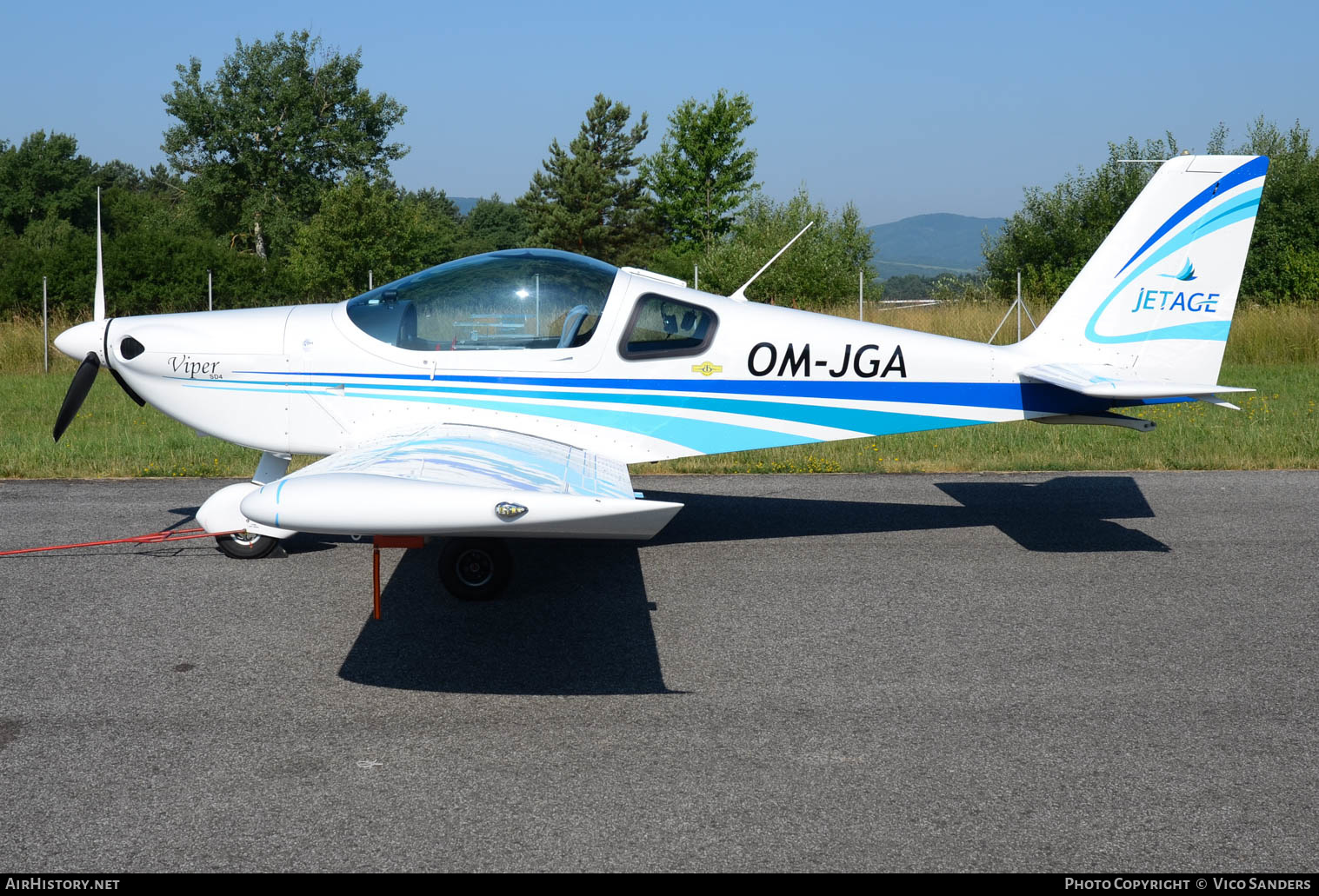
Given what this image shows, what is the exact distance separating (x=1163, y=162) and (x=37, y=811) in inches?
268

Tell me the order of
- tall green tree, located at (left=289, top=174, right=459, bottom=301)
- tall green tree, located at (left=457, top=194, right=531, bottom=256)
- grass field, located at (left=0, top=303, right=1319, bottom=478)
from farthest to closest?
tall green tree, located at (left=457, top=194, right=531, bottom=256), tall green tree, located at (left=289, top=174, right=459, bottom=301), grass field, located at (left=0, top=303, right=1319, bottom=478)

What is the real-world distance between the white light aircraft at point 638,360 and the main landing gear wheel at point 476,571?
0.63 meters

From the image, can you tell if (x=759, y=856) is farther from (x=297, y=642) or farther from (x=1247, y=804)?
(x=297, y=642)

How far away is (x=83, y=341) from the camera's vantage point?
666 cm

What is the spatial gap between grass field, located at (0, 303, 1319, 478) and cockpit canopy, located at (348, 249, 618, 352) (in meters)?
3.66

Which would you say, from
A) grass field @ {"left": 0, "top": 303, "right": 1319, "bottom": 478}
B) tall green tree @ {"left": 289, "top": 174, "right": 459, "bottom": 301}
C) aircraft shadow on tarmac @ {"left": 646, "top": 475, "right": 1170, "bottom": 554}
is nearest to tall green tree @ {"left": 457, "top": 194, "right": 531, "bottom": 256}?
tall green tree @ {"left": 289, "top": 174, "right": 459, "bottom": 301}

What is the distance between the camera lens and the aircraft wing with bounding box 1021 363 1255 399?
6.23m

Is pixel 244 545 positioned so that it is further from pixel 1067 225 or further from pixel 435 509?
pixel 1067 225

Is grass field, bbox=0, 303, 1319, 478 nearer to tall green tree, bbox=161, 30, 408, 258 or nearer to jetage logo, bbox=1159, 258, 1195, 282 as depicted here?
jetage logo, bbox=1159, 258, 1195, 282

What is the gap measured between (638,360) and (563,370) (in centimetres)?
46

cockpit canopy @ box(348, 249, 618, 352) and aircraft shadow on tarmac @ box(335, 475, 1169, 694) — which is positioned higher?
cockpit canopy @ box(348, 249, 618, 352)

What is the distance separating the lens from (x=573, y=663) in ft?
15.8

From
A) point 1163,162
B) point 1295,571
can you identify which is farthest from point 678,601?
point 1163,162

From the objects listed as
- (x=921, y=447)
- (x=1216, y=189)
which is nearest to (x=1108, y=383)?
(x=1216, y=189)
